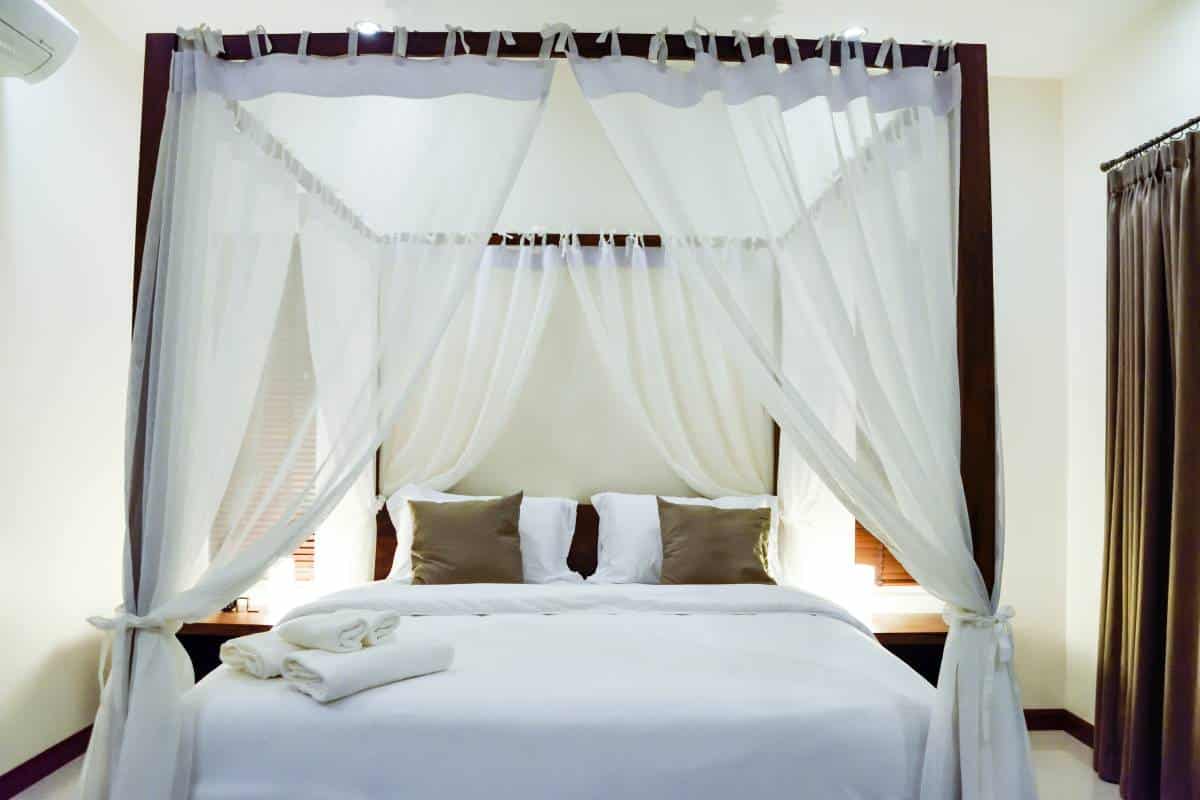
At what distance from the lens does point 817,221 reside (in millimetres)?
2160

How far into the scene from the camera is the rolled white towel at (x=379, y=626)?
2.25 metres

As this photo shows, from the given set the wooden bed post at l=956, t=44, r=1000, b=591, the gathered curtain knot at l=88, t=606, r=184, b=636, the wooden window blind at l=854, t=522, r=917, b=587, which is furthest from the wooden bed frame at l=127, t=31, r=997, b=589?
the wooden window blind at l=854, t=522, r=917, b=587

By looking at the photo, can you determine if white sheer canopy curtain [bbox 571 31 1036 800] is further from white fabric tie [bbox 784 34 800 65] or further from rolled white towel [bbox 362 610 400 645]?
rolled white towel [bbox 362 610 400 645]

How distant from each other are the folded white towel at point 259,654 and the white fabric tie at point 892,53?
231 cm

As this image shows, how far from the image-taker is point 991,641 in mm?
1929

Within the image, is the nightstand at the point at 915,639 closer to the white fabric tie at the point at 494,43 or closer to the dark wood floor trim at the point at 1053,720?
the dark wood floor trim at the point at 1053,720

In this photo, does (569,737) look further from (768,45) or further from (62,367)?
(62,367)

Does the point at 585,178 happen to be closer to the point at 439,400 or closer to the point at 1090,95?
the point at 439,400

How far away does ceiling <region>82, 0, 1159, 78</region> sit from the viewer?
9.89ft

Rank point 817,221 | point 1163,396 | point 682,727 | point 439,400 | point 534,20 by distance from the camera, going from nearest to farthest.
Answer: point 682,727
point 817,221
point 1163,396
point 534,20
point 439,400

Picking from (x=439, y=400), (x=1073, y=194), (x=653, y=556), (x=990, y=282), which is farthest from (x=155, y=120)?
(x=1073, y=194)

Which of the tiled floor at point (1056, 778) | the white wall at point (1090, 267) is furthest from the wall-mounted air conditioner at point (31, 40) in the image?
the white wall at point (1090, 267)

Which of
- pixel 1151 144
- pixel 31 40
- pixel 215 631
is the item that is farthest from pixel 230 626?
pixel 1151 144

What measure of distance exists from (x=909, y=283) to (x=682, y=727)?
A: 126 cm
